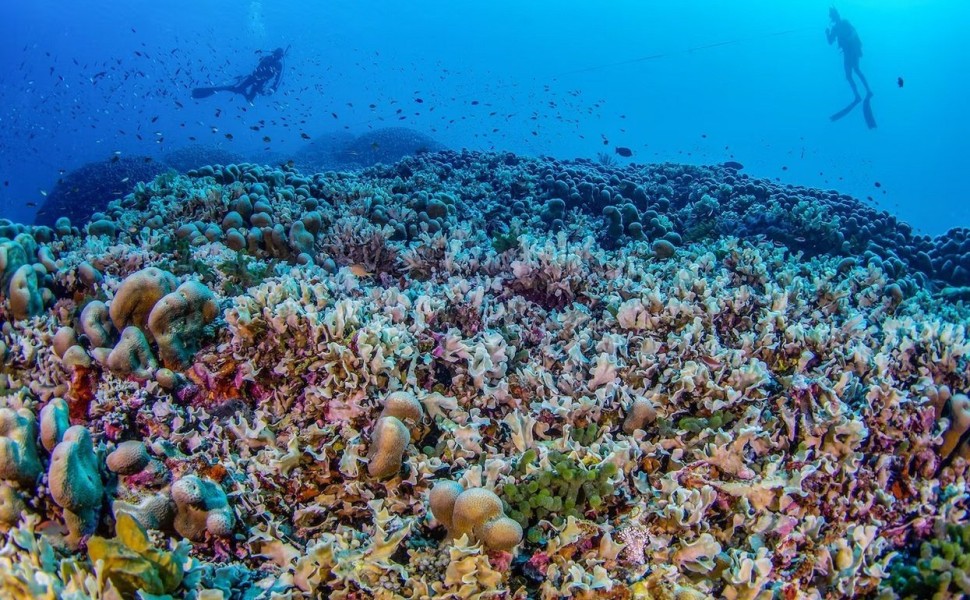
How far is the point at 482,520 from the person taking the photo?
7.96 ft

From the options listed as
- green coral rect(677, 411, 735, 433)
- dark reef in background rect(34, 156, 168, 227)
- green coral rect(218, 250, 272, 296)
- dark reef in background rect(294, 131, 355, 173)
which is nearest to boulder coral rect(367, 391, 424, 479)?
green coral rect(677, 411, 735, 433)

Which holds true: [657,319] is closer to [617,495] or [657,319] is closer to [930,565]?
[617,495]

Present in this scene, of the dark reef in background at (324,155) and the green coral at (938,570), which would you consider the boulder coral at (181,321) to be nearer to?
the green coral at (938,570)

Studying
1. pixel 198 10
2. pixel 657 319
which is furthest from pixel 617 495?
pixel 198 10

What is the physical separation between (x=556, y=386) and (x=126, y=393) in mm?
3229

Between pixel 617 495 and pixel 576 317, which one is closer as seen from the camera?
pixel 617 495

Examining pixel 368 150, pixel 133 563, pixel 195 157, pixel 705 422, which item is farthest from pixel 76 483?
pixel 195 157

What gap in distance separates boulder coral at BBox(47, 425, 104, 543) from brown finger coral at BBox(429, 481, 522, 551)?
6.20 feet

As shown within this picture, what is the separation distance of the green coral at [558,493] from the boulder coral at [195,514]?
1537 mm

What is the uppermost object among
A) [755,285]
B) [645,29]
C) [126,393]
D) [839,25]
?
[645,29]

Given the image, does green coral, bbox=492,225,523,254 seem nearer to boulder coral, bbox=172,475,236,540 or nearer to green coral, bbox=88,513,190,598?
boulder coral, bbox=172,475,236,540

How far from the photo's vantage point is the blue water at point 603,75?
109562mm

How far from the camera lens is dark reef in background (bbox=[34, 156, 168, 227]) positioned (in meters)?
19.5

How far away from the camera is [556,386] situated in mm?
3789
